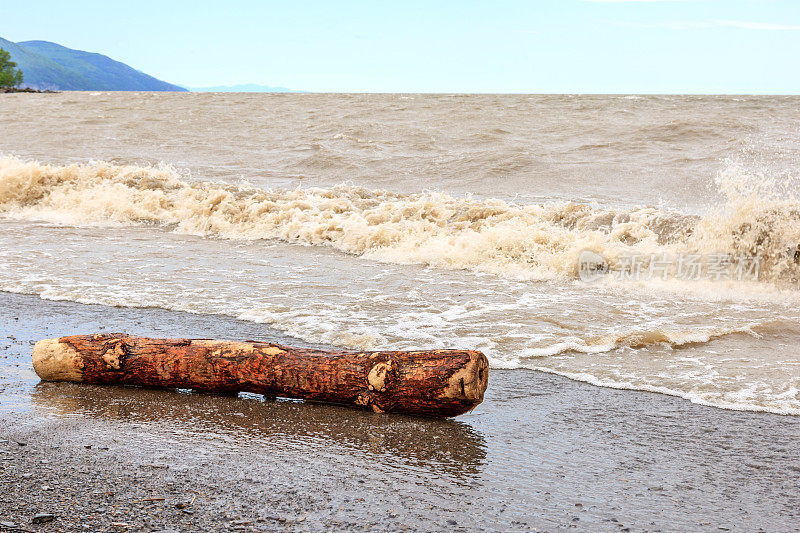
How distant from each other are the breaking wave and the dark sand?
14.0 feet

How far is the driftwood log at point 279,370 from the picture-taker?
11.4ft

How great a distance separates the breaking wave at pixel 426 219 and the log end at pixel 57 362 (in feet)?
16.6

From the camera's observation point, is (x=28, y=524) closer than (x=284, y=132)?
Yes

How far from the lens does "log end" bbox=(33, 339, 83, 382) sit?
410 centimetres

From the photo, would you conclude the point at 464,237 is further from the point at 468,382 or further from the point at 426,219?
the point at 468,382

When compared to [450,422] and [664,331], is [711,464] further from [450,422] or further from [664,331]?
[664,331]

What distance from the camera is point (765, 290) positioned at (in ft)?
23.2

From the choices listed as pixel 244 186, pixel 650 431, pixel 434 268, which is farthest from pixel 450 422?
pixel 244 186

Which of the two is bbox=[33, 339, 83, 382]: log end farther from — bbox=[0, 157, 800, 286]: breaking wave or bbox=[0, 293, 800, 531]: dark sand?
bbox=[0, 157, 800, 286]: breaking wave

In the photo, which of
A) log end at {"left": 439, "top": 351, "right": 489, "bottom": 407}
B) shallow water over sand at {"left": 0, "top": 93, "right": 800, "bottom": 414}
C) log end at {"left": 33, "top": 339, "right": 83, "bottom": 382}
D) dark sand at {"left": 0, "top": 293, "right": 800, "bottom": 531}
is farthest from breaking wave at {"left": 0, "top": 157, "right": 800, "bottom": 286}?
log end at {"left": 33, "top": 339, "right": 83, "bottom": 382}

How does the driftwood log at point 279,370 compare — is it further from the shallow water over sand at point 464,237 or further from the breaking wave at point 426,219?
the breaking wave at point 426,219

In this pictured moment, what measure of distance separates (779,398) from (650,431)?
1.09 metres

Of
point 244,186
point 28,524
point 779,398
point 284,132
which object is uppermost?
point 284,132

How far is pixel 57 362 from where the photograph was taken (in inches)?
162
